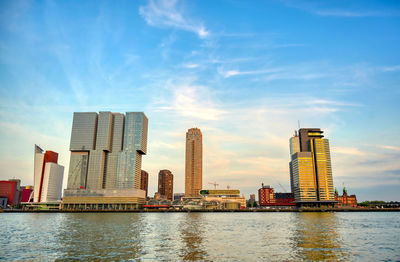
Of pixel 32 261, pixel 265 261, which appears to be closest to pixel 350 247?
pixel 265 261

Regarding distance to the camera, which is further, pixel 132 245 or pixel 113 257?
pixel 132 245

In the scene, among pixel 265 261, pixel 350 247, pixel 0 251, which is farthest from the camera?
pixel 350 247

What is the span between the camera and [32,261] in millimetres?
35750

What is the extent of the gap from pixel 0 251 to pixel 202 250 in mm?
30471

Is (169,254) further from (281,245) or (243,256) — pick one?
(281,245)

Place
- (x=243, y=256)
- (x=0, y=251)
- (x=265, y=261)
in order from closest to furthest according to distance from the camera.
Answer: (x=265, y=261) → (x=243, y=256) → (x=0, y=251)

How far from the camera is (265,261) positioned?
117 ft

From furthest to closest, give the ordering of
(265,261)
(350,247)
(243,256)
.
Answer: (350,247) → (243,256) → (265,261)

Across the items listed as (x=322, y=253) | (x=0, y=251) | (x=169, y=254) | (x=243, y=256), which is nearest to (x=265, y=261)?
(x=243, y=256)

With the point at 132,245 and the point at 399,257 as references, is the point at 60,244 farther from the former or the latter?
the point at 399,257

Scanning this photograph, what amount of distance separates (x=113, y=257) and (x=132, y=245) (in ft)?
34.3

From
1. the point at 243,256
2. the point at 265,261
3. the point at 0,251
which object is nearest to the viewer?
the point at 265,261

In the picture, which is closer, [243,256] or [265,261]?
[265,261]

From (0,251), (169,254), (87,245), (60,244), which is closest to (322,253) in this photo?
(169,254)
